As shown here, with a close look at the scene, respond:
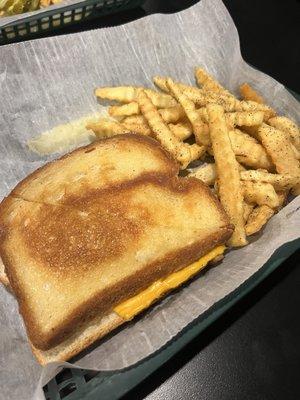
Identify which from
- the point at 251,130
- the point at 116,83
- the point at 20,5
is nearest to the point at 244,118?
the point at 251,130

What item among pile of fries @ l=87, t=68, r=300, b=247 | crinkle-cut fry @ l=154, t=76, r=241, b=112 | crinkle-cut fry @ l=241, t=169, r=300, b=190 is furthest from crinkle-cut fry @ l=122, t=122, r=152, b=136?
crinkle-cut fry @ l=241, t=169, r=300, b=190

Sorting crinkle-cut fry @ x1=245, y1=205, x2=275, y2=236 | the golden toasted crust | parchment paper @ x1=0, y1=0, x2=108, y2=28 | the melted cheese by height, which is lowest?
the melted cheese

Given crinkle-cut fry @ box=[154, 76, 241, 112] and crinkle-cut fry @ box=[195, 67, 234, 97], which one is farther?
crinkle-cut fry @ box=[195, 67, 234, 97]

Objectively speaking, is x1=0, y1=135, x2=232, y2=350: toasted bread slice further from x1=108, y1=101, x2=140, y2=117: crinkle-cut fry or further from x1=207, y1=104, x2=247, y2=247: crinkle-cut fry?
x1=108, y1=101, x2=140, y2=117: crinkle-cut fry

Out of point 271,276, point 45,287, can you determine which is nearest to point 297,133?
point 271,276

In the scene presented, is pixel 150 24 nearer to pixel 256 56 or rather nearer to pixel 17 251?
pixel 256 56

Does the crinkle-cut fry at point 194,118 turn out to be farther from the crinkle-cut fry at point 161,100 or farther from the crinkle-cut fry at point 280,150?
the crinkle-cut fry at point 280,150

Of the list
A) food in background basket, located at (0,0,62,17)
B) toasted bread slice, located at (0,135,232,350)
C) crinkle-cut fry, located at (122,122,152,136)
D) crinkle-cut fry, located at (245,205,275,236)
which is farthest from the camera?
food in background basket, located at (0,0,62,17)
